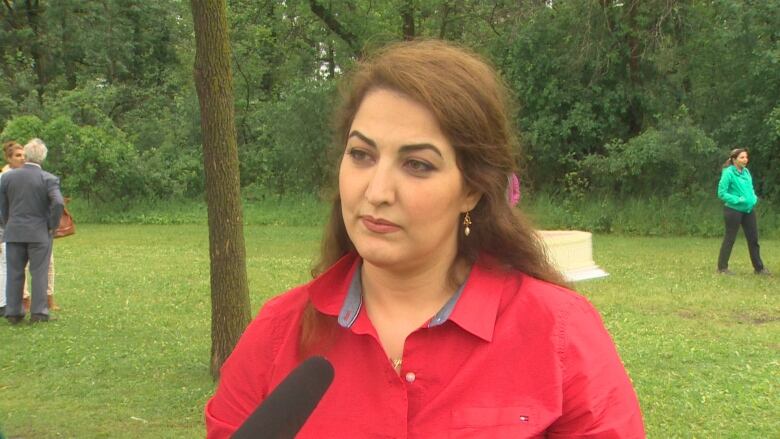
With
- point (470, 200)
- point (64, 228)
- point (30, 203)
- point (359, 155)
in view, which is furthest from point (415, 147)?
point (64, 228)

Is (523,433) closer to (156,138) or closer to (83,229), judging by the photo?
(83,229)

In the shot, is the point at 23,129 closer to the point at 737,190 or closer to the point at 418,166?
the point at 737,190

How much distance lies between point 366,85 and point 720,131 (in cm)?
2426

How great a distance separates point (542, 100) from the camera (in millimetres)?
26344

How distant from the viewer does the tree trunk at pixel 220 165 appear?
6.70 m

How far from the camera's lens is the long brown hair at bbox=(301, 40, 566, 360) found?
6.54ft

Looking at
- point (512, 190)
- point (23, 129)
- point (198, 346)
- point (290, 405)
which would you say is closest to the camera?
point (290, 405)

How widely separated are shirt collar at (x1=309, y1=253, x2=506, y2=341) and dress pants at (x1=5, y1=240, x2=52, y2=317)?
8842mm

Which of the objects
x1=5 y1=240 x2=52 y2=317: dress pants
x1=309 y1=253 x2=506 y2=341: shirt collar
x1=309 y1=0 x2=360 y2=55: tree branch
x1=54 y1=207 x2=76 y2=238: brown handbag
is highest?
x1=309 y1=0 x2=360 y2=55: tree branch

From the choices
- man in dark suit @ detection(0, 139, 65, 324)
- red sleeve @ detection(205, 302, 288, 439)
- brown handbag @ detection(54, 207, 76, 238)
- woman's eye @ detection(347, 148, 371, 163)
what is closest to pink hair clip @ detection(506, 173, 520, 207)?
woman's eye @ detection(347, 148, 371, 163)

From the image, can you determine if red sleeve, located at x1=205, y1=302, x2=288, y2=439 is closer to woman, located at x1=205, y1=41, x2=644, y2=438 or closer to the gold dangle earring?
woman, located at x1=205, y1=41, x2=644, y2=438

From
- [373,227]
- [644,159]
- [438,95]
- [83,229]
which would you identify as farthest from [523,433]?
[83,229]

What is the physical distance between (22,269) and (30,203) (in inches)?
30.5

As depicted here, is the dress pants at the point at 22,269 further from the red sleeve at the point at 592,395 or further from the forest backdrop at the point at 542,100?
the forest backdrop at the point at 542,100
